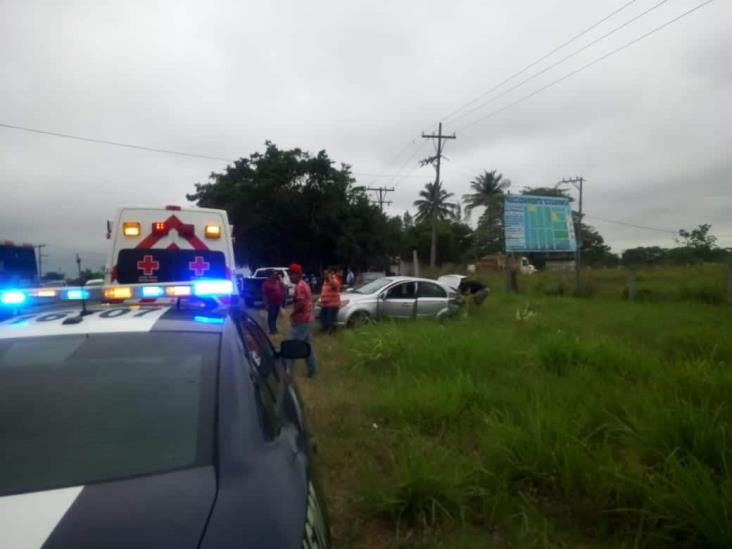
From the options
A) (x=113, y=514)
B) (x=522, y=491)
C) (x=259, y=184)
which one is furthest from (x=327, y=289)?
(x=259, y=184)

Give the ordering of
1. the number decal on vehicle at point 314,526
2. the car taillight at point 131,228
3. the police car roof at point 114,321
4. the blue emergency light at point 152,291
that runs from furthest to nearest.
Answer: the car taillight at point 131,228 < the blue emergency light at point 152,291 < the police car roof at point 114,321 < the number decal on vehicle at point 314,526

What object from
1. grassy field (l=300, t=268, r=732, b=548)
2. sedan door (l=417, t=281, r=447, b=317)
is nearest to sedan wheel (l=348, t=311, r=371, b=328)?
sedan door (l=417, t=281, r=447, b=317)

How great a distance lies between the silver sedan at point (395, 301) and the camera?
12.3 m

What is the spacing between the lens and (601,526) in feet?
10.4

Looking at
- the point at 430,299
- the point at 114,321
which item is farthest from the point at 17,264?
the point at 114,321

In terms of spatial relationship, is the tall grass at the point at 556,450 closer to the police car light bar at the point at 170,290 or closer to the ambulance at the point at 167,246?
the police car light bar at the point at 170,290

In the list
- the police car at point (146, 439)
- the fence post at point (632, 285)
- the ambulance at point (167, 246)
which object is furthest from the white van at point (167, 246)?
the fence post at point (632, 285)

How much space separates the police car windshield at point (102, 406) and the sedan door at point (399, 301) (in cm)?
1024

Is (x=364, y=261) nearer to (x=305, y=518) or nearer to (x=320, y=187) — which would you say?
(x=320, y=187)

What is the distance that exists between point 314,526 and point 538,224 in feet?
79.1

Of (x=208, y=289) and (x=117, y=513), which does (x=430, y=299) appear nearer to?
(x=208, y=289)

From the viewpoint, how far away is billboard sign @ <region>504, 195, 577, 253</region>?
78.4ft

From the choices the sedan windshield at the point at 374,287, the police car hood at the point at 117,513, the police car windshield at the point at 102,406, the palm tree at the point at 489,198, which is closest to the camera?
the police car hood at the point at 117,513

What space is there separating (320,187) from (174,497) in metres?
29.8
